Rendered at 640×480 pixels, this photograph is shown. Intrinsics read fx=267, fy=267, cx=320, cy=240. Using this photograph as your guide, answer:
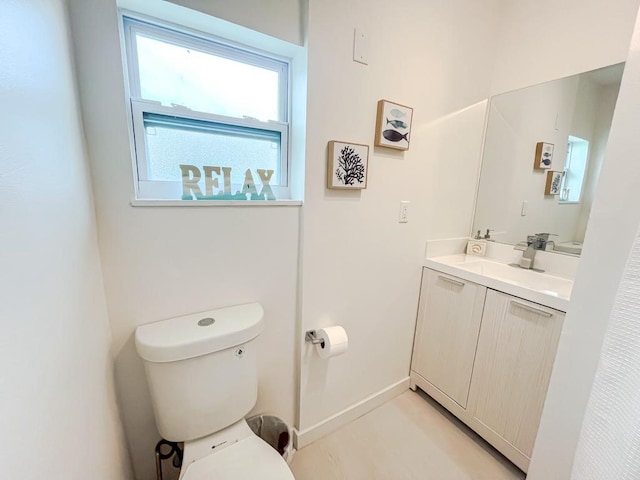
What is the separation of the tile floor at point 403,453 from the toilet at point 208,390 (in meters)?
0.53

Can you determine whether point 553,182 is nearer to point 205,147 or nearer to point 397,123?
point 397,123

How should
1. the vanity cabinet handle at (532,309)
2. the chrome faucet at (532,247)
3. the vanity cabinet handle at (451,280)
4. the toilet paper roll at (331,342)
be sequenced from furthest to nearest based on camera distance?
the chrome faucet at (532,247)
the vanity cabinet handle at (451,280)
the toilet paper roll at (331,342)
the vanity cabinet handle at (532,309)

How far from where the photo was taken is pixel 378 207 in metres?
1.41

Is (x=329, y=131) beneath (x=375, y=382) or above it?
above

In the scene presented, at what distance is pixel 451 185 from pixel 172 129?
156 cm

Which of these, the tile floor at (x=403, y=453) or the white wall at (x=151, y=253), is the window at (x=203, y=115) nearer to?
the white wall at (x=151, y=253)

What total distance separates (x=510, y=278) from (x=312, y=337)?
1.23 meters

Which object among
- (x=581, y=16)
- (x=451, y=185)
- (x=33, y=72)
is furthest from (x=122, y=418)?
(x=581, y=16)

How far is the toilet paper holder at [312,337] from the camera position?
4.27 ft

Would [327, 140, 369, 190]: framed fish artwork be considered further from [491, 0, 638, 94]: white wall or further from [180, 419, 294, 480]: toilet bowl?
[491, 0, 638, 94]: white wall

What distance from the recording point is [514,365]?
126cm

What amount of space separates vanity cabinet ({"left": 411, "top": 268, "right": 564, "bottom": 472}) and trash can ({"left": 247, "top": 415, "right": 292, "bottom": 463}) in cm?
96

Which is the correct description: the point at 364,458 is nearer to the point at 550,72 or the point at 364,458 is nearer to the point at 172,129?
the point at 172,129

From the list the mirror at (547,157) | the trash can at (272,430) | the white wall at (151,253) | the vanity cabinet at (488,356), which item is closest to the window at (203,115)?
the white wall at (151,253)
